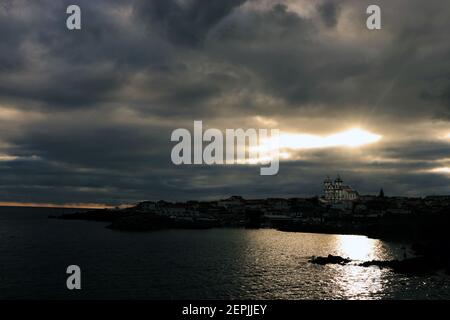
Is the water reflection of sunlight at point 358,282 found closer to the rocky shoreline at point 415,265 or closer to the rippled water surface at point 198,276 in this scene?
the rippled water surface at point 198,276

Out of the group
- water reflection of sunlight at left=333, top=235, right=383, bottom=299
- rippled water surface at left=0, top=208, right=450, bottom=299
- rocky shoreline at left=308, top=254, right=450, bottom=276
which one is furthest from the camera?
rocky shoreline at left=308, top=254, right=450, bottom=276

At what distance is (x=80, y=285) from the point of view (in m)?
50.5

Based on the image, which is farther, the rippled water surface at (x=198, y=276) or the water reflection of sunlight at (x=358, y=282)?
the water reflection of sunlight at (x=358, y=282)

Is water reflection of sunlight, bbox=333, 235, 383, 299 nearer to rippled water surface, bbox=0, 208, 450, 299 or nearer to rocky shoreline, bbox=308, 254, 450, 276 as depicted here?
rippled water surface, bbox=0, 208, 450, 299

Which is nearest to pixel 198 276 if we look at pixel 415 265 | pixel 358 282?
pixel 358 282

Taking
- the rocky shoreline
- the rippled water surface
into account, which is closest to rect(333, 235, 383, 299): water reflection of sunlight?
the rippled water surface

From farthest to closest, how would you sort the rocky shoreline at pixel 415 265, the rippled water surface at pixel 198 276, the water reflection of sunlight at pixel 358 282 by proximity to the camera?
the rocky shoreline at pixel 415 265 < the water reflection of sunlight at pixel 358 282 < the rippled water surface at pixel 198 276

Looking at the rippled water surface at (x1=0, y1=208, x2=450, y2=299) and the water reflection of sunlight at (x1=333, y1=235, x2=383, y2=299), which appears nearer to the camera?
the rippled water surface at (x1=0, y1=208, x2=450, y2=299)

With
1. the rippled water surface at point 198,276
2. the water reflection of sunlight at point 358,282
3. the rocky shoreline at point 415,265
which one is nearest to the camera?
the rippled water surface at point 198,276

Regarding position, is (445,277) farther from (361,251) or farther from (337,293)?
(361,251)

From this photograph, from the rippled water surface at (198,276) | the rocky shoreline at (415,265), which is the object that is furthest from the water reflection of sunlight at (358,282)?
the rocky shoreline at (415,265)

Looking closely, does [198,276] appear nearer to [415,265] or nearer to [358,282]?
[358,282]
